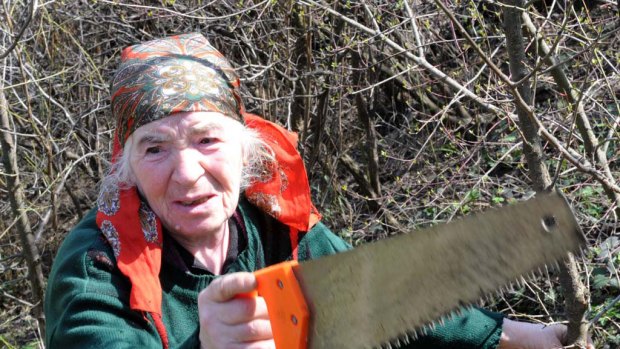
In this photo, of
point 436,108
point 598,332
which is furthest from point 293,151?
point 436,108

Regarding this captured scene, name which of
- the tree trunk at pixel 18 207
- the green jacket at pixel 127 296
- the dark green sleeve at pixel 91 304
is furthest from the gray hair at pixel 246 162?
the tree trunk at pixel 18 207

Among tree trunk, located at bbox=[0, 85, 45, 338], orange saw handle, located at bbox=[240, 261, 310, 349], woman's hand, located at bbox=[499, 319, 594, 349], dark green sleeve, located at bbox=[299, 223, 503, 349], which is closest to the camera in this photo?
orange saw handle, located at bbox=[240, 261, 310, 349]

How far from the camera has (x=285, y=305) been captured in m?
2.16

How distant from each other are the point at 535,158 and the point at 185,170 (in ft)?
4.62

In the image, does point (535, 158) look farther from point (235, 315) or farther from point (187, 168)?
point (235, 315)

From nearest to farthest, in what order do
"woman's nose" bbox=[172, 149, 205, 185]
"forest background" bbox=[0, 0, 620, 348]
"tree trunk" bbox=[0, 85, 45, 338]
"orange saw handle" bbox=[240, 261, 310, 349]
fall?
"orange saw handle" bbox=[240, 261, 310, 349] < "woman's nose" bbox=[172, 149, 205, 185] < "forest background" bbox=[0, 0, 620, 348] < "tree trunk" bbox=[0, 85, 45, 338]

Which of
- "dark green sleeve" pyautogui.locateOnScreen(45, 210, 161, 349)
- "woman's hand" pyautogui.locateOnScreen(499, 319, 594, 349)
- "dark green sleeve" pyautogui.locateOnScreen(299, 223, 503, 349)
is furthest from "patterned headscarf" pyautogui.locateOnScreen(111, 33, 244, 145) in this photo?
"woman's hand" pyautogui.locateOnScreen(499, 319, 594, 349)

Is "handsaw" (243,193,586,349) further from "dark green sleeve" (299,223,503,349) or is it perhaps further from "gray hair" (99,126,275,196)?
"gray hair" (99,126,275,196)

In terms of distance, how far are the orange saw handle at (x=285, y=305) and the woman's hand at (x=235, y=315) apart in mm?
39

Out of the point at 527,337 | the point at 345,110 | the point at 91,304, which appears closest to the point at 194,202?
the point at 91,304

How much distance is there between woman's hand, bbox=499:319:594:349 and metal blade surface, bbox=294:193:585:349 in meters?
0.89

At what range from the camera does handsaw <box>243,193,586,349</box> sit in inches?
85.0

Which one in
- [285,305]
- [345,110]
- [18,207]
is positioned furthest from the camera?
[345,110]

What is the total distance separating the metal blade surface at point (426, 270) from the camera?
2178 mm
